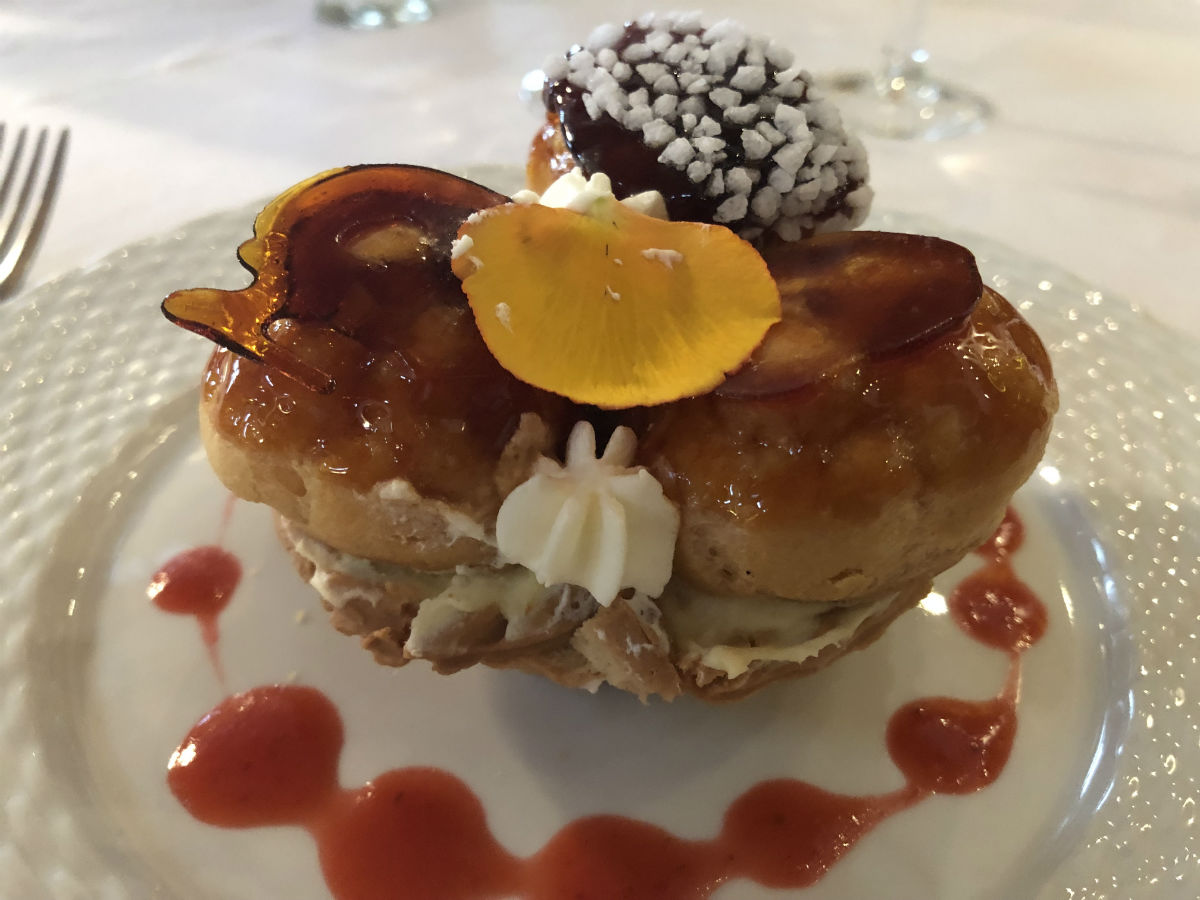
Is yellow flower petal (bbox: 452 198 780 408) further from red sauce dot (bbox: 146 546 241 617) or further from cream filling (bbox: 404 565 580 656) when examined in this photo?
red sauce dot (bbox: 146 546 241 617)

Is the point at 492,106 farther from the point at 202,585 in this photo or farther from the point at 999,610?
the point at 999,610

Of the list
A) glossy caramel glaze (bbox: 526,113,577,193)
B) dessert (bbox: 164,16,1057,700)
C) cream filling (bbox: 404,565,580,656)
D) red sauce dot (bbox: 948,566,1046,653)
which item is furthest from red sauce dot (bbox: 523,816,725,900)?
glossy caramel glaze (bbox: 526,113,577,193)

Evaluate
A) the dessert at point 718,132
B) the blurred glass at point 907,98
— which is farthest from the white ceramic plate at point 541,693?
the blurred glass at point 907,98

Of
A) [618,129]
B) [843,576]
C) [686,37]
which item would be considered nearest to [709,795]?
[843,576]

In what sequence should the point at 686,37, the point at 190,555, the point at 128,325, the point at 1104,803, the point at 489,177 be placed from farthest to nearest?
the point at 489,177 < the point at 128,325 < the point at 190,555 < the point at 686,37 < the point at 1104,803

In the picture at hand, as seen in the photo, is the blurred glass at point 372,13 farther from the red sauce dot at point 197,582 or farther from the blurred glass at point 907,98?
the red sauce dot at point 197,582

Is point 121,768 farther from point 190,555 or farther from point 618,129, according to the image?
point 618,129

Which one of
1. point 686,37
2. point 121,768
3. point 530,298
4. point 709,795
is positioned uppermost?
point 686,37
